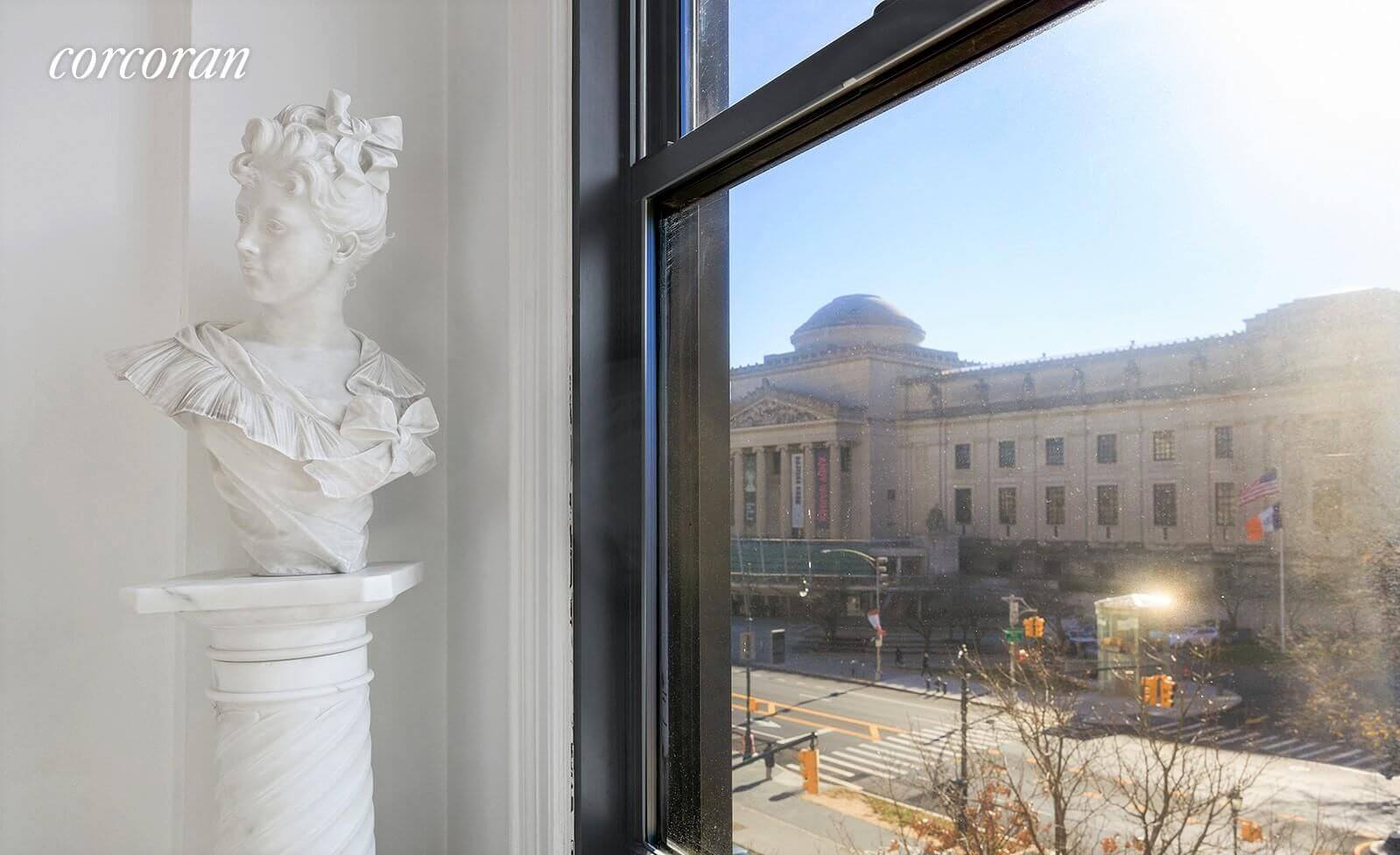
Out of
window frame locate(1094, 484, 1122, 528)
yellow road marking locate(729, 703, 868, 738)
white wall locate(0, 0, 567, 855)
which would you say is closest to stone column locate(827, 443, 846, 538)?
yellow road marking locate(729, 703, 868, 738)

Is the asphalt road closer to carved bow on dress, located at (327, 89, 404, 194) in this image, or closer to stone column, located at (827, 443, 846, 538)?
stone column, located at (827, 443, 846, 538)

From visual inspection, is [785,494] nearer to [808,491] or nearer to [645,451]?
[808,491]

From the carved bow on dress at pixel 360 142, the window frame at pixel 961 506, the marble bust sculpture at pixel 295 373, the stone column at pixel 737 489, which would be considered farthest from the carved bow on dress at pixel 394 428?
the window frame at pixel 961 506

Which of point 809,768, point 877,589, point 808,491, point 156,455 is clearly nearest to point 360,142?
point 156,455

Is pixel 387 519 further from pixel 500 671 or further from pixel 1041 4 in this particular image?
pixel 1041 4

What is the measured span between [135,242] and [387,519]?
718mm

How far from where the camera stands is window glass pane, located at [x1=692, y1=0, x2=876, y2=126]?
1.06 metres

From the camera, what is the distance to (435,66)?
1.85 meters

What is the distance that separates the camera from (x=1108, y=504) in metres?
0.73

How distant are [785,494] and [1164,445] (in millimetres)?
522

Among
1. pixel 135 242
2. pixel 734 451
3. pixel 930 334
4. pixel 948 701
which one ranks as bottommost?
pixel 948 701

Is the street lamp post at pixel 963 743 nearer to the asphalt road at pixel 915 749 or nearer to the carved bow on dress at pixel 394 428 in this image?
the asphalt road at pixel 915 749

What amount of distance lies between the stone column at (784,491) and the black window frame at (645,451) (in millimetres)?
117

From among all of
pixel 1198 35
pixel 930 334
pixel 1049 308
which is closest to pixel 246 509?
pixel 930 334
